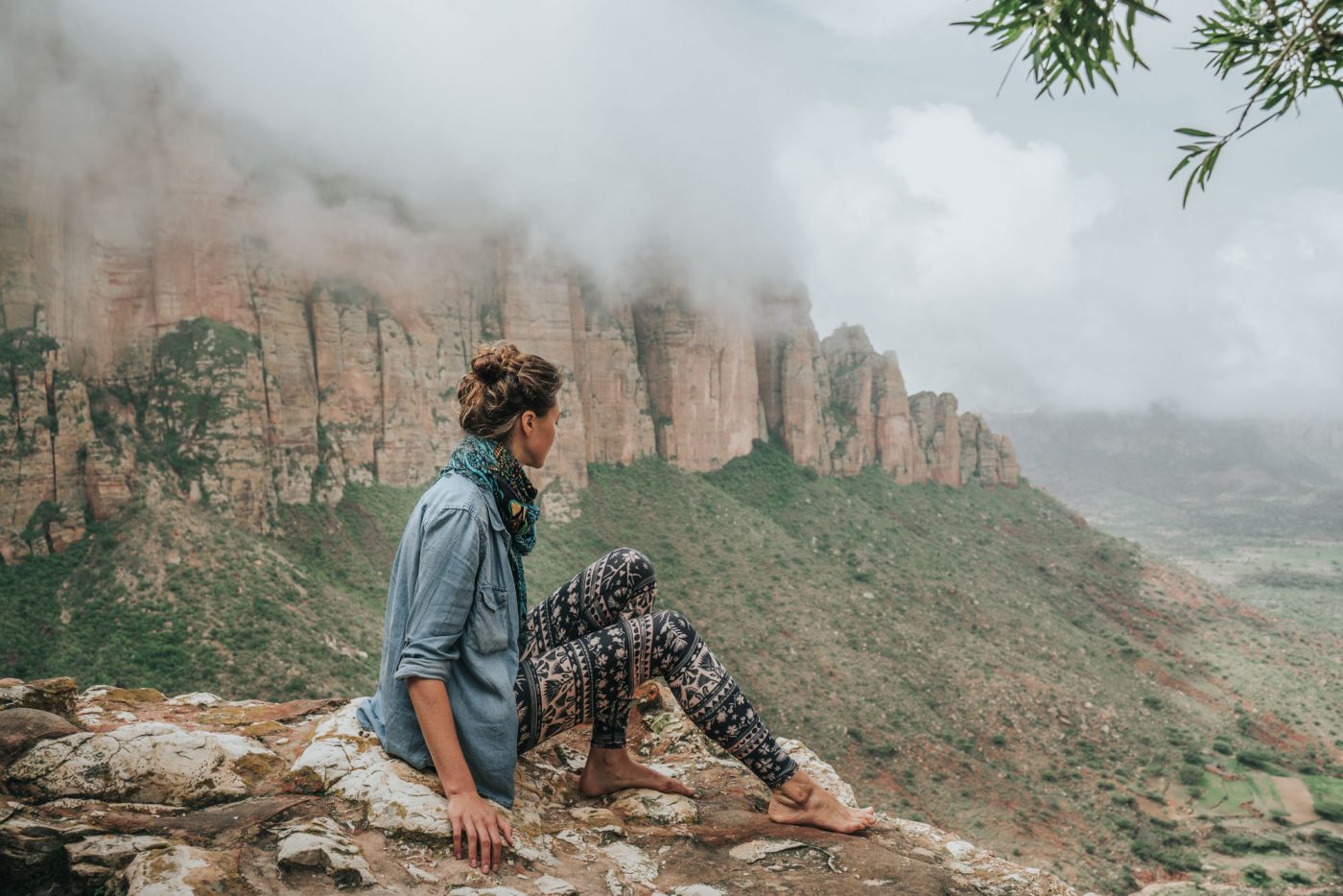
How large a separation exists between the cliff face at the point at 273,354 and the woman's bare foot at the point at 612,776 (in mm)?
23353

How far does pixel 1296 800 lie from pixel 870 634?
15.9 m

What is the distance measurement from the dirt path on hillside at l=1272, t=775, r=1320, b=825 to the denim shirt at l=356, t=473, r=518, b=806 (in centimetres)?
3421

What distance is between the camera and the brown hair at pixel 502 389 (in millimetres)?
3143

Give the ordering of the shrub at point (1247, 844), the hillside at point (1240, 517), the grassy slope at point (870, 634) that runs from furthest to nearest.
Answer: the hillside at point (1240, 517)
the shrub at point (1247, 844)
the grassy slope at point (870, 634)

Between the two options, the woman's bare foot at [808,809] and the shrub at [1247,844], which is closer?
the woman's bare foot at [808,809]

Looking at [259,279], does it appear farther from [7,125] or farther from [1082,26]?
[1082,26]

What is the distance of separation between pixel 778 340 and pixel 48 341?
41.3 metres

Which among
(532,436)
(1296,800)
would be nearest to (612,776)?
(532,436)

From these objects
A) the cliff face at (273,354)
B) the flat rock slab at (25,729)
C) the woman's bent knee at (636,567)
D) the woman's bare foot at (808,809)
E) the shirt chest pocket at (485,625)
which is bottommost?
the woman's bare foot at (808,809)

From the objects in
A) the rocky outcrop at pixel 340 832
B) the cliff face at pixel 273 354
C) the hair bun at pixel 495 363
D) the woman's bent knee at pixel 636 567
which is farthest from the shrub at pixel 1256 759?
the hair bun at pixel 495 363

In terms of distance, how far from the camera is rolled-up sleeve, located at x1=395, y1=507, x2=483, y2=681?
9.27ft

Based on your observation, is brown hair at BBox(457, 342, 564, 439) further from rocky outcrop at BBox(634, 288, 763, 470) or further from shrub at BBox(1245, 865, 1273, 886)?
rocky outcrop at BBox(634, 288, 763, 470)

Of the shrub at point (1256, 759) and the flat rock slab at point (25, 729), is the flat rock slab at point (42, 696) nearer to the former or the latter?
Answer: the flat rock slab at point (25, 729)

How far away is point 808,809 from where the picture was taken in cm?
368
